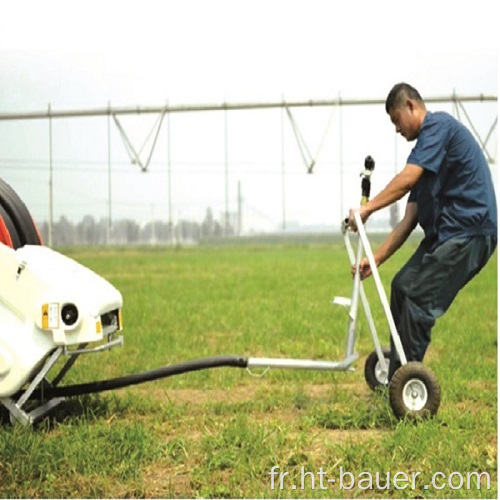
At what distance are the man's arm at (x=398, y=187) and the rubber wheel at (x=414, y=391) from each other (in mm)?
791

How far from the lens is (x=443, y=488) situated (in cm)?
383

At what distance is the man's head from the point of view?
15.1 feet

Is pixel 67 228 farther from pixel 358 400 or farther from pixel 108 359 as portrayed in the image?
pixel 358 400

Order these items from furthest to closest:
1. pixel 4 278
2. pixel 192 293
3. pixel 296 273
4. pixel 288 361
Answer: pixel 296 273 < pixel 192 293 < pixel 288 361 < pixel 4 278

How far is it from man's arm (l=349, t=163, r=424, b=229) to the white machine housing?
145 centimetres

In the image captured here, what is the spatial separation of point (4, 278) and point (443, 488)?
2220 mm

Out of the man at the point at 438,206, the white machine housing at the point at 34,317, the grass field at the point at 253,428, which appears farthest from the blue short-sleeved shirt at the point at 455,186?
the white machine housing at the point at 34,317

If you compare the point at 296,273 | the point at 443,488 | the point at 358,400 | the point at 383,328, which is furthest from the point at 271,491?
the point at 296,273

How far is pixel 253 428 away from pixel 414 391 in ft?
2.66

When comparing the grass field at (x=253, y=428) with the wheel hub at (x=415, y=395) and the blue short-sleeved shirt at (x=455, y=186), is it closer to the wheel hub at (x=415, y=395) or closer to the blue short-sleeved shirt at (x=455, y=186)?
the wheel hub at (x=415, y=395)

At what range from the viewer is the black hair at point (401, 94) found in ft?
15.1

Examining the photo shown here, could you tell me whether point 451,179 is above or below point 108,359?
above

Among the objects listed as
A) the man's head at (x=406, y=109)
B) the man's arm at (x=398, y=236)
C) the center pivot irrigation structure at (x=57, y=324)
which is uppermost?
the man's head at (x=406, y=109)

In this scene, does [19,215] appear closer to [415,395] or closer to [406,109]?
[406,109]
